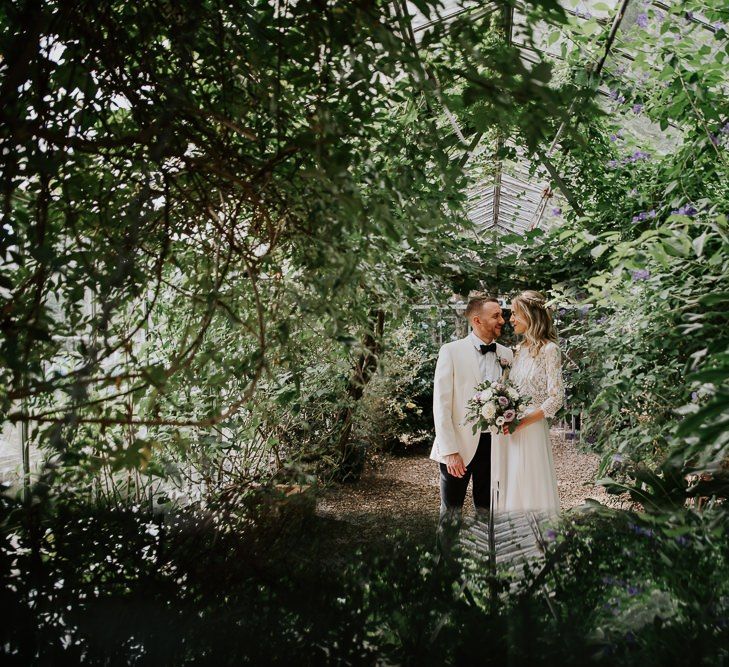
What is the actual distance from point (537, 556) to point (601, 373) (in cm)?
355

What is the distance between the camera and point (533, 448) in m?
3.80

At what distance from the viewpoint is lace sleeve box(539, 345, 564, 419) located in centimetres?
374

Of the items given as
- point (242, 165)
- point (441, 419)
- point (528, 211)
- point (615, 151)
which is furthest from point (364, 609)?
point (528, 211)

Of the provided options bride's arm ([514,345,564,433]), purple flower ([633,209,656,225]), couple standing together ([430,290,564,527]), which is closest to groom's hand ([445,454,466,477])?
couple standing together ([430,290,564,527])

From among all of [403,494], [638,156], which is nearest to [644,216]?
[638,156]

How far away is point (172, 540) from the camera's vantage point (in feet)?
3.86

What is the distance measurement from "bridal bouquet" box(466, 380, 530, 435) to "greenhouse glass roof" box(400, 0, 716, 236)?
0.86 m

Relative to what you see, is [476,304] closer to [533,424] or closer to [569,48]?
[533,424]

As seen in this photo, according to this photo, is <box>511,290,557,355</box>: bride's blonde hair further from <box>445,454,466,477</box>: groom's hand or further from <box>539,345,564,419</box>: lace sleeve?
<box>445,454,466,477</box>: groom's hand

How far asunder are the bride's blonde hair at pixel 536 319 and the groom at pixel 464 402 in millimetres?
145

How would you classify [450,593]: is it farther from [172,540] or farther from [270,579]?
[172,540]

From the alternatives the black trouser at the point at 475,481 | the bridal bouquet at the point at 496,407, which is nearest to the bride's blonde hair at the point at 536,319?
the bridal bouquet at the point at 496,407

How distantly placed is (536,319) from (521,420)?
0.57m

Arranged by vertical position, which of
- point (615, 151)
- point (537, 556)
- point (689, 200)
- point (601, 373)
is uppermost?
point (615, 151)
